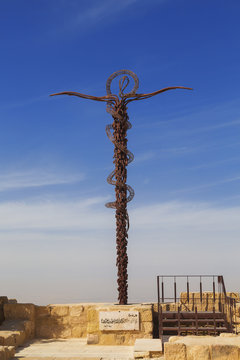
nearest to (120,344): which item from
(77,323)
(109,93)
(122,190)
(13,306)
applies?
(77,323)

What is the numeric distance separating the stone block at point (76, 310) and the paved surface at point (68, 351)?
81 cm

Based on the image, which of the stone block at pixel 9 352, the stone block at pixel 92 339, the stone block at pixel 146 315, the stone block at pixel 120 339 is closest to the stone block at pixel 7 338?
the stone block at pixel 9 352

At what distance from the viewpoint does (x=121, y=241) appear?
15.2 m

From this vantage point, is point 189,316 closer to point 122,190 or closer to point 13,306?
point 122,190

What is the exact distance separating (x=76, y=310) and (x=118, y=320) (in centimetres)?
175

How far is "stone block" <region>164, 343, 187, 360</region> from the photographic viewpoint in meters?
8.68

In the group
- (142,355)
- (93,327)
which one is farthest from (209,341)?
(93,327)

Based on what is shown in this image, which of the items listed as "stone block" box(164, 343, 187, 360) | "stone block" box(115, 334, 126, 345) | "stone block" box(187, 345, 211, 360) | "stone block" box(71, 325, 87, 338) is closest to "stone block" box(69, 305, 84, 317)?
"stone block" box(71, 325, 87, 338)

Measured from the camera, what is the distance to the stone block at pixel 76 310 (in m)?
14.9

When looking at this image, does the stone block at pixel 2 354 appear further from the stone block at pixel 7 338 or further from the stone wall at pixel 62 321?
the stone wall at pixel 62 321

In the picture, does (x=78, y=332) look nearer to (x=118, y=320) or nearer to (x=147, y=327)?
(x=118, y=320)

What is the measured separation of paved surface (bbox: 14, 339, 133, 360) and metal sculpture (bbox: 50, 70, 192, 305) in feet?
6.51

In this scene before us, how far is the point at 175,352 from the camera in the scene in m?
8.70

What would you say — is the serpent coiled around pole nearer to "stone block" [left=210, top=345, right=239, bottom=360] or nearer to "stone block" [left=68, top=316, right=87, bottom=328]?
"stone block" [left=68, top=316, right=87, bottom=328]
